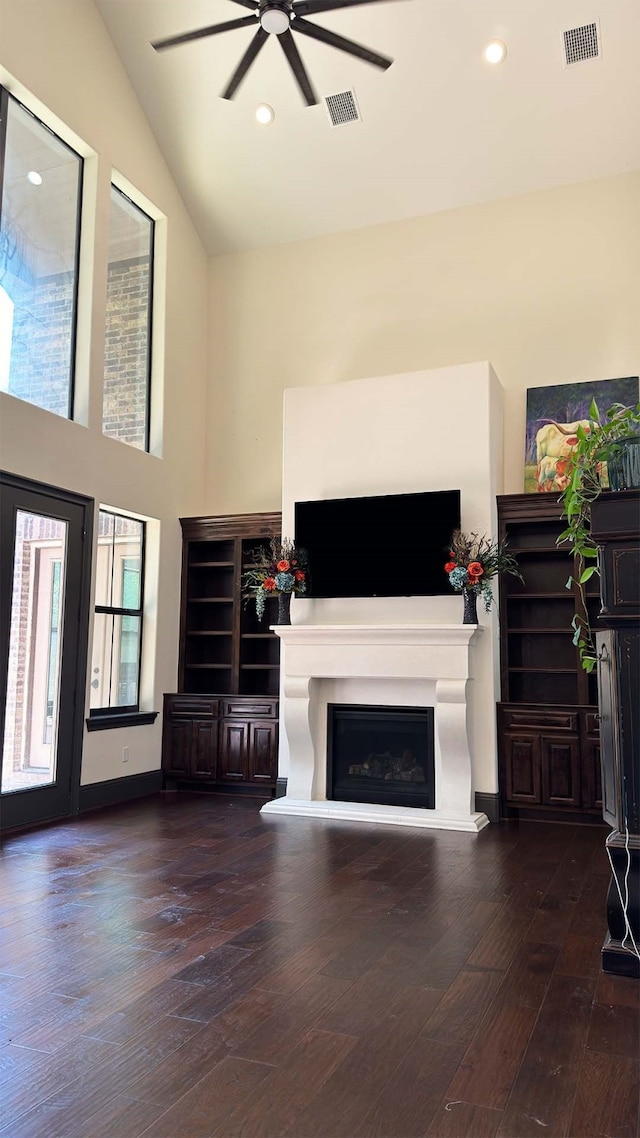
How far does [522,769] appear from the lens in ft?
19.3

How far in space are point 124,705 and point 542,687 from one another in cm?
345

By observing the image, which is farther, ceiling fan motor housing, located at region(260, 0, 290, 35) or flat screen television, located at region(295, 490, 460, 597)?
flat screen television, located at region(295, 490, 460, 597)

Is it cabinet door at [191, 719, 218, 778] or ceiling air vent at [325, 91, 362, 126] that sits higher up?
ceiling air vent at [325, 91, 362, 126]

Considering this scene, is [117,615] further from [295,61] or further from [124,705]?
[295,61]

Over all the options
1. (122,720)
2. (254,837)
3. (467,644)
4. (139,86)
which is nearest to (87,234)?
(139,86)

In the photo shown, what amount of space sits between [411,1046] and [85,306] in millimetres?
5543

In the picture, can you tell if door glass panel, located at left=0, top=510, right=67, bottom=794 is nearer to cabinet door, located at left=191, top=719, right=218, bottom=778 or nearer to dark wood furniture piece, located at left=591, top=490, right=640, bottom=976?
cabinet door, located at left=191, top=719, right=218, bottom=778

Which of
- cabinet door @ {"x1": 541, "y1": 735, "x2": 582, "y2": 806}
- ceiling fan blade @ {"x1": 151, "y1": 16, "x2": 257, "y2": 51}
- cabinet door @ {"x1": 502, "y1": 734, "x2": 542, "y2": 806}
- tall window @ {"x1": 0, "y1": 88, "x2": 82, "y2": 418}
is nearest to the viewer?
ceiling fan blade @ {"x1": 151, "y1": 16, "x2": 257, "y2": 51}

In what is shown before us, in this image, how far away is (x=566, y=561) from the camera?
639 centimetres

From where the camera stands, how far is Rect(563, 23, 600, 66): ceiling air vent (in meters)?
5.87

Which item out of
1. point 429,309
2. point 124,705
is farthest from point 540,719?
point 429,309

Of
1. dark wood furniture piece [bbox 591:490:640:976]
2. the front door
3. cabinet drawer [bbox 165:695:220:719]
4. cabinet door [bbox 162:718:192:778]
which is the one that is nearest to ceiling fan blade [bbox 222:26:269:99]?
the front door

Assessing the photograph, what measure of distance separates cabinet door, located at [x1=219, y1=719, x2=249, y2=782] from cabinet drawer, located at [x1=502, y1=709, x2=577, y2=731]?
2.21 metres

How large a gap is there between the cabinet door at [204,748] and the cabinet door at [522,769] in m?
2.47
